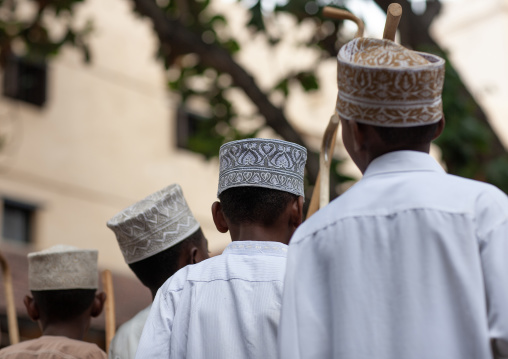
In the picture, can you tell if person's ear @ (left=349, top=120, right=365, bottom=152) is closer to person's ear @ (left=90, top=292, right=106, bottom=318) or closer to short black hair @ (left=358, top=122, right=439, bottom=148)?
short black hair @ (left=358, top=122, right=439, bottom=148)

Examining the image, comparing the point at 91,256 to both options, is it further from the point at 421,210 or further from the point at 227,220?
the point at 421,210

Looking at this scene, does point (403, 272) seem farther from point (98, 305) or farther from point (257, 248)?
point (98, 305)

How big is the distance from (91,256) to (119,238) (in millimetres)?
577

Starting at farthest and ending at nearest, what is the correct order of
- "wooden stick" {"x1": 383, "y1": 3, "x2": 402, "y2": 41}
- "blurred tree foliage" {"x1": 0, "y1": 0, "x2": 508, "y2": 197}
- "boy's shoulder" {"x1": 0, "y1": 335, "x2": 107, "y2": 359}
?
"blurred tree foliage" {"x1": 0, "y1": 0, "x2": 508, "y2": 197}, "boy's shoulder" {"x1": 0, "y1": 335, "x2": 107, "y2": 359}, "wooden stick" {"x1": 383, "y1": 3, "x2": 402, "y2": 41}

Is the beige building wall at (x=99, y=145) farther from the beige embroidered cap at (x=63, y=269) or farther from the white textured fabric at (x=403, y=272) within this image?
the white textured fabric at (x=403, y=272)

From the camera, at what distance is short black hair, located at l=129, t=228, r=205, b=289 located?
3.37 meters

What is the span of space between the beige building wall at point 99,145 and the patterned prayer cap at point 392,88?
36.2 feet

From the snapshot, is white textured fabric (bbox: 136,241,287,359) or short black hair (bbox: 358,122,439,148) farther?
white textured fabric (bbox: 136,241,287,359)

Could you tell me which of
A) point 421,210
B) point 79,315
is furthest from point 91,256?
point 421,210

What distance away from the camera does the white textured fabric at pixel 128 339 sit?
3.28 metres

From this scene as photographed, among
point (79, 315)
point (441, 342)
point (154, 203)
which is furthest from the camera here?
point (79, 315)

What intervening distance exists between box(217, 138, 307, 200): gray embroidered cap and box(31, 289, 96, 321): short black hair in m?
1.32

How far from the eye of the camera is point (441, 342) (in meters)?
1.94

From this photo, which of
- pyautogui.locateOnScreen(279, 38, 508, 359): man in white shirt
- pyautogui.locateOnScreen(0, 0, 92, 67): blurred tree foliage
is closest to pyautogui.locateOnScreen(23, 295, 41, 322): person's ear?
pyautogui.locateOnScreen(279, 38, 508, 359): man in white shirt
